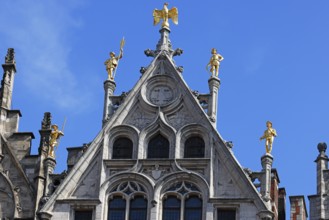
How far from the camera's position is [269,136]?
42.9 meters

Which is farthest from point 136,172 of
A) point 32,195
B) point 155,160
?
point 32,195

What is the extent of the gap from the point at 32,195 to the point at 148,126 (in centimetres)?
427

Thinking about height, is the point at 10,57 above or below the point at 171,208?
above

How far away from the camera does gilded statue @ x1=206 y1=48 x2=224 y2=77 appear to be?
4444 centimetres

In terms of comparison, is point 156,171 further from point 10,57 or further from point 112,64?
point 10,57

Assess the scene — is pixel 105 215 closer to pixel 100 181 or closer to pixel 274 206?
pixel 100 181

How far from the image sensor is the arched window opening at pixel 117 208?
138 feet

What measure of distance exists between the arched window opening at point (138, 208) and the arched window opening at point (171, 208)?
62 cm

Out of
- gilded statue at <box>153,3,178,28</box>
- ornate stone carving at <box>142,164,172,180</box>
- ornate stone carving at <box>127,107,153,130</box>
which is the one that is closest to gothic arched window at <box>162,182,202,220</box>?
ornate stone carving at <box>142,164,172,180</box>

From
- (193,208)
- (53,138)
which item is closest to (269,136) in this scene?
(193,208)

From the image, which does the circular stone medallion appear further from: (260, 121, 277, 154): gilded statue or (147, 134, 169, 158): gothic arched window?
(260, 121, 277, 154): gilded statue

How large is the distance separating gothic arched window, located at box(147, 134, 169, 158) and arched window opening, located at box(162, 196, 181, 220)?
1.54 meters

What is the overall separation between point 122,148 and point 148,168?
127 centimetres

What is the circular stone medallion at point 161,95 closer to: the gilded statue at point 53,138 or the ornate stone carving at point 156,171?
the ornate stone carving at point 156,171
